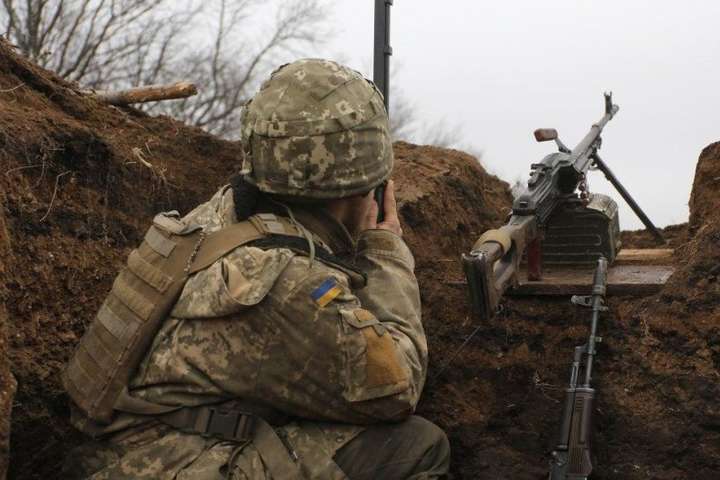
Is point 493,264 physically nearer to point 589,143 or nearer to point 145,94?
point 589,143

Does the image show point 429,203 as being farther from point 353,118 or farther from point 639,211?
point 353,118

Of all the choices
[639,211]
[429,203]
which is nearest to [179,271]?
[429,203]

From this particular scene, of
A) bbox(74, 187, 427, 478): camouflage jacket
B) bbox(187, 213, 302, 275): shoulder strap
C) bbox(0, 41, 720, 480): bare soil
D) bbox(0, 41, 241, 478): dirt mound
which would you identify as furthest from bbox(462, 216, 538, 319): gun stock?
bbox(0, 41, 241, 478): dirt mound

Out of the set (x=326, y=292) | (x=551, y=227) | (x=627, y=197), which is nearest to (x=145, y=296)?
(x=326, y=292)

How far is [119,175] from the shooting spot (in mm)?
5773

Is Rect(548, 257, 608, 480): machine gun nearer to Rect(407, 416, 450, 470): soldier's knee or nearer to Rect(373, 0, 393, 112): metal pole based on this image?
Rect(407, 416, 450, 470): soldier's knee

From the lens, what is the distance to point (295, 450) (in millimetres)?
3281

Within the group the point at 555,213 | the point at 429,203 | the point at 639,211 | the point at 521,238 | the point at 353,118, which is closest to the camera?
the point at 353,118

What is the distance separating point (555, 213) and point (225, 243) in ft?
11.6

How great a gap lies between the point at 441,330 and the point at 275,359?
8.18 feet

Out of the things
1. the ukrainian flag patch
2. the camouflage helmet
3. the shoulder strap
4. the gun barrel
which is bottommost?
the ukrainian flag patch

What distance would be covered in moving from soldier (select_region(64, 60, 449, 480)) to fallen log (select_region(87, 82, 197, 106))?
12.2 ft

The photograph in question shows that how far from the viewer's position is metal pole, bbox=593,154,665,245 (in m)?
7.27

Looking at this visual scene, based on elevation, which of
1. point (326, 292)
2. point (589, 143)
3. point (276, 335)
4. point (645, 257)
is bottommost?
point (276, 335)
